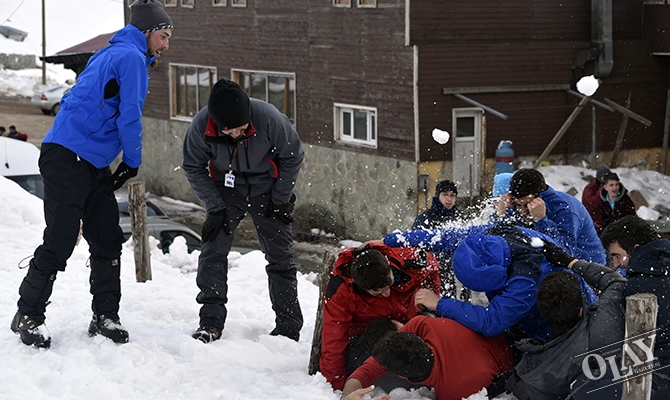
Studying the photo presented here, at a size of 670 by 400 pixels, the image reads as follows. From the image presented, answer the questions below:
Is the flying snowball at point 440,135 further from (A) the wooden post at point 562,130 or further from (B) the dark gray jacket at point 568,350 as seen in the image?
(B) the dark gray jacket at point 568,350

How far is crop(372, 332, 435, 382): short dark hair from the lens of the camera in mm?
4984

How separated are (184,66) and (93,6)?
2758 inches

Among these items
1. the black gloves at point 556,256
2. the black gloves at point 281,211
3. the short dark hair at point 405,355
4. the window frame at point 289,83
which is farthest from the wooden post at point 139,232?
the window frame at point 289,83

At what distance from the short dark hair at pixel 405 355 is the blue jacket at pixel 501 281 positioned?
37 centimetres

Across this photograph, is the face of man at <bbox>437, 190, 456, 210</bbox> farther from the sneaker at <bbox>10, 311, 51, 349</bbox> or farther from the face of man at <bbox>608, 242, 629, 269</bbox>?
the sneaker at <bbox>10, 311, 51, 349</bbox>

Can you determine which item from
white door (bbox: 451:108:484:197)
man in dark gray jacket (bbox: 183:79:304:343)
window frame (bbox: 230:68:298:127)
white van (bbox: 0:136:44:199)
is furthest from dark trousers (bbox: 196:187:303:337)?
window frame (bbox: 230:68:298:127)

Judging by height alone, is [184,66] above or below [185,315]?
above

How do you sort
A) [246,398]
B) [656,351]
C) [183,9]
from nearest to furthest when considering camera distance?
[656,351] → [246,398] → [183,9]

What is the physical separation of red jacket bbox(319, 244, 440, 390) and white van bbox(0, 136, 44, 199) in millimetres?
8705

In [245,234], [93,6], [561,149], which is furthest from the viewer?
[93,6]

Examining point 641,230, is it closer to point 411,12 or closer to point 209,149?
point 209,149

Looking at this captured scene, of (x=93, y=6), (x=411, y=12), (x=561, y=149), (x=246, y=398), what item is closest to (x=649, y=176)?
(x=561, y=149)

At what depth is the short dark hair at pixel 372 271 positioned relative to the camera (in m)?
5.43

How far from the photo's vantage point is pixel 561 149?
19.2 meters
